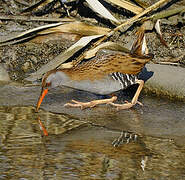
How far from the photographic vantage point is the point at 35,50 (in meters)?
8.11

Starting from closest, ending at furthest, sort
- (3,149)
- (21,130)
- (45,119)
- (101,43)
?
(3,149) < (21,130) < (45,119) < (101,43)

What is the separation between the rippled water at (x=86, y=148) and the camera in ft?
13.9

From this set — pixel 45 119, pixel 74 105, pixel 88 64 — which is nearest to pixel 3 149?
pixel 45 119

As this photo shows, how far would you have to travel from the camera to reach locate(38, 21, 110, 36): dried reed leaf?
8.16 metres

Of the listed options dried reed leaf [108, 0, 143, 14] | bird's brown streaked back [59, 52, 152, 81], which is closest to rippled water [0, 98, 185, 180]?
bird's brown streaked back [59, 52, 152, 81]

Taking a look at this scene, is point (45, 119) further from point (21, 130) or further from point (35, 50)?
point (35, 50)

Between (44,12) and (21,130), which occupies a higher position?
(44,12)

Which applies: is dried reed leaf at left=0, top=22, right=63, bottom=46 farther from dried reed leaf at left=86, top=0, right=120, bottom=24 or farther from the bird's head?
the bird's head

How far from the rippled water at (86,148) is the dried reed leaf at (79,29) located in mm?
2324

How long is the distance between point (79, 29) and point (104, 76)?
190 cm

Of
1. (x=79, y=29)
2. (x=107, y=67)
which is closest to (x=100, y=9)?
(x=79, y=29)

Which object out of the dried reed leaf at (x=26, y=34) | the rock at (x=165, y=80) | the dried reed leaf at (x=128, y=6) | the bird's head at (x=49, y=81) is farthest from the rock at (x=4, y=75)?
the dried reed leaf at (x=128, y=6)

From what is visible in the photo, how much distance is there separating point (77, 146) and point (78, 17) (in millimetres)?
4366

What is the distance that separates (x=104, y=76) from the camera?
21.3ft
